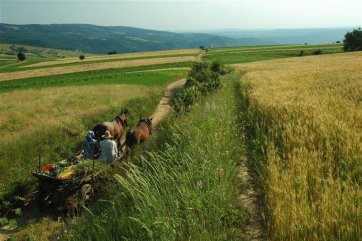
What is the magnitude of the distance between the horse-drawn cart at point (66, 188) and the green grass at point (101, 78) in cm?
2865

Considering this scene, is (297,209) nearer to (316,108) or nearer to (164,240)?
(164,240)

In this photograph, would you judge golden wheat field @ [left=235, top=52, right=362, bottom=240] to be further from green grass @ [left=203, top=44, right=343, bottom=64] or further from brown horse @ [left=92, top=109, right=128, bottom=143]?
green grass @ [left=203, top=44, right=343, bottom=64]

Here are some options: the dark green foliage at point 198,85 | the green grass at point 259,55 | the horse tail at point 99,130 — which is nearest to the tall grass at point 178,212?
the dark green foliage at point 198,85

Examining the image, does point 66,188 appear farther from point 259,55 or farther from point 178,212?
point 259,55

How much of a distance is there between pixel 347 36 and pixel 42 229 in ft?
260

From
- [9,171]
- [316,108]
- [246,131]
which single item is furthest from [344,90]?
[9,171]

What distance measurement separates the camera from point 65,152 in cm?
1670

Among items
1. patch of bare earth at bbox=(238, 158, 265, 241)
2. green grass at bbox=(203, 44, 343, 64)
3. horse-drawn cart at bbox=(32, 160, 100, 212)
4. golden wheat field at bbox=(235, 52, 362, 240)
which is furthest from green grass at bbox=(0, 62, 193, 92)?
patch of bare earth at bbox=(238, 158, 265, 241)

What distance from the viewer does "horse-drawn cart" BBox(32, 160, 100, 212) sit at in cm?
1091

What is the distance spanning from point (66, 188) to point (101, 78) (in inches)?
1648

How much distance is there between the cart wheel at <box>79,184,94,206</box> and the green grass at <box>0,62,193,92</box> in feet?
95.2

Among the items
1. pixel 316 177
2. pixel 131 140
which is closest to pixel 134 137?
pixel 131 140

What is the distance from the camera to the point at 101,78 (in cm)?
5141

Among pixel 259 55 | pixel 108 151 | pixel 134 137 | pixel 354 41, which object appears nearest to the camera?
pixel 108 151
